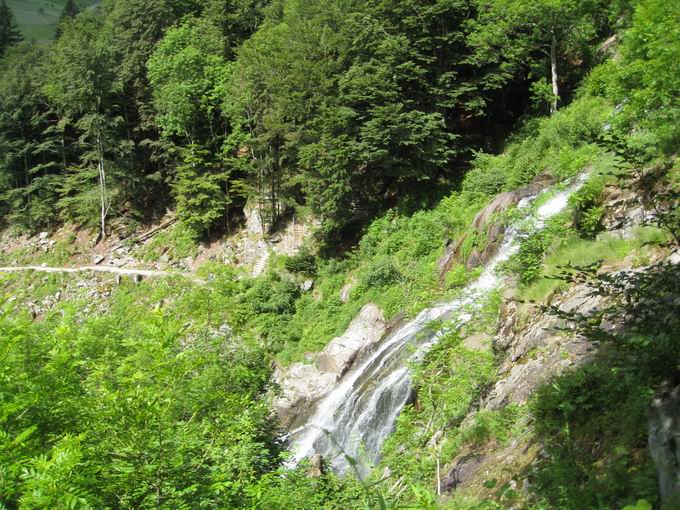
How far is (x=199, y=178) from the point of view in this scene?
107ft

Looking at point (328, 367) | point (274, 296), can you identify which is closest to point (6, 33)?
point (274, 296)

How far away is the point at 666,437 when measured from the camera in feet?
12.2

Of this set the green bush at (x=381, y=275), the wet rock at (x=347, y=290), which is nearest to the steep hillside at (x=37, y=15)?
the wet rock at (x=347, y=290)

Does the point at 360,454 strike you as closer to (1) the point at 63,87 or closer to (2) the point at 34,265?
(2) the point at 34,265

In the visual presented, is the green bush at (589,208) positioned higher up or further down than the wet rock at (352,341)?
higher up

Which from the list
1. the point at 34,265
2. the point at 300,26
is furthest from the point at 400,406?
the point at 34,265

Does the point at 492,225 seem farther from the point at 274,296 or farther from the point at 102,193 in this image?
the point at 102,193

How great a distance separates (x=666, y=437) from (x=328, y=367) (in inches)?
636

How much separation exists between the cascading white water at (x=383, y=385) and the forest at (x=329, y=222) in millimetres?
689

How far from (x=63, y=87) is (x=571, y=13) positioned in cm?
3428

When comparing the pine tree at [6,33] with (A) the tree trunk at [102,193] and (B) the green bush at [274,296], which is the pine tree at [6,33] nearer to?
(A) the tree trunk at [102,193]

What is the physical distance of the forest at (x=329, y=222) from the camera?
4852 millimetres

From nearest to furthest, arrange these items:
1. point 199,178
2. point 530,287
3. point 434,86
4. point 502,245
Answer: point 530,287, point 502,245, point 434,86, point 199,178

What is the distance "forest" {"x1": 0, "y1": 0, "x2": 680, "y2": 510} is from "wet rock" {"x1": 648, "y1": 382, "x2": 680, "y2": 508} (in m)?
0.16
